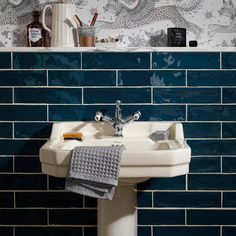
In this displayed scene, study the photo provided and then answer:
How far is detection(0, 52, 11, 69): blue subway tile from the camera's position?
7.12 ft

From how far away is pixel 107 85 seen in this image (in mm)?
2176

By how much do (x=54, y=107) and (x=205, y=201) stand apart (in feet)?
2.68

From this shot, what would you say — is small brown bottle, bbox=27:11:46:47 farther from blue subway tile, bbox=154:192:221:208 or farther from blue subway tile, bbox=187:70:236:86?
blue subway tile, bbox=154:192:221:208

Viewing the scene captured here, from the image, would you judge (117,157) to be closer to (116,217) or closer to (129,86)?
(116,217)

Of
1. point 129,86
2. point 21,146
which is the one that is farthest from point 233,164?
point 21,146

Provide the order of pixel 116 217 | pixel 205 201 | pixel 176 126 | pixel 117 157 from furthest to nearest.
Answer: pixel 205 201 → pixel 176 126 → pixel 116 217 → pixel 117 157

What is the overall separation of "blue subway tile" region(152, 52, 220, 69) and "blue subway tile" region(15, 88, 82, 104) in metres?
0.38

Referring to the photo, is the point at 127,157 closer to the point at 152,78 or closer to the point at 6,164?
the point at 152,78

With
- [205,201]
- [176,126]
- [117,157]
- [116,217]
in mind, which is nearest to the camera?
[117,157]

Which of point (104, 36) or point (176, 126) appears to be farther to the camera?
point (104, 36)

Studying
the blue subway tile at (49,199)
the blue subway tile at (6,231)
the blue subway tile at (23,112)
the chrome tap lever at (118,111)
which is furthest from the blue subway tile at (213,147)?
the blue subway tile at (6,231)

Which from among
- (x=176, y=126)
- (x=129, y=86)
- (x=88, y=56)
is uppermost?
(x=88, y=56)

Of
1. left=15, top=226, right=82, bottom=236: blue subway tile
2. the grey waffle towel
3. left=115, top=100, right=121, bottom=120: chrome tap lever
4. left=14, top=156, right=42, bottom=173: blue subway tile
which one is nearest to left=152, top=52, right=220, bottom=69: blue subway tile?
left=115, top=100, right=121, bottom=120: chrome tap lever

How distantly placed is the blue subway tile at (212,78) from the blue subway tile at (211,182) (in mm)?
421
